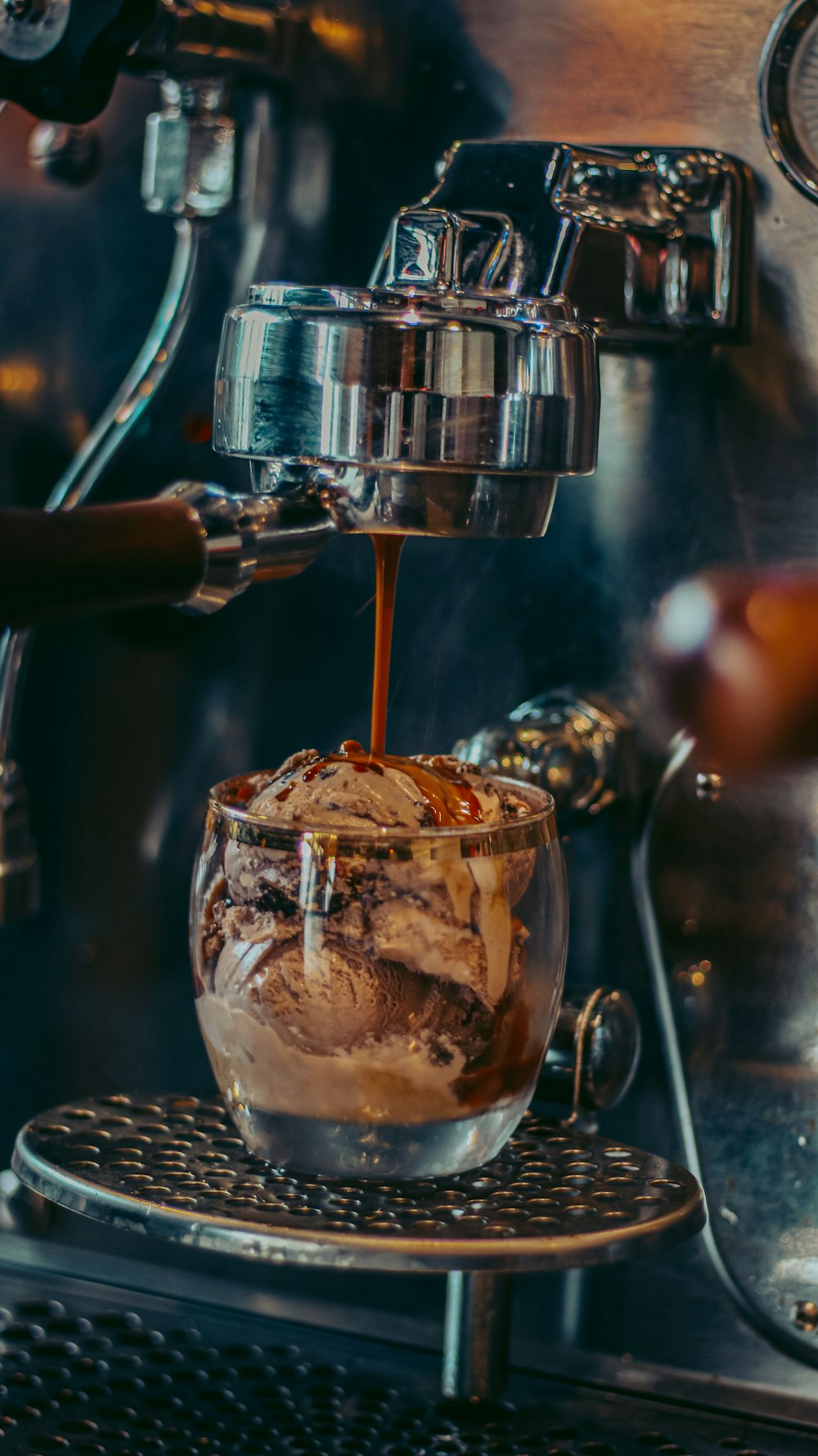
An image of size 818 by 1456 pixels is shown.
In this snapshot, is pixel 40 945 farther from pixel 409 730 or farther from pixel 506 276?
pixel 506 276

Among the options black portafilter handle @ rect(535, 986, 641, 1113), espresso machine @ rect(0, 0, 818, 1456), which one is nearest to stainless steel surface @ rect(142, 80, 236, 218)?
espresso machine @ rect(0, 0, 818, 1456)

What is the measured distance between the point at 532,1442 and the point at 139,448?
1.06 feet

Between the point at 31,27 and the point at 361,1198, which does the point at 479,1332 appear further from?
the point at 31,27

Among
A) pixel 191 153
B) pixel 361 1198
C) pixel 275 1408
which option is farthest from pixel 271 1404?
pixel 191 153

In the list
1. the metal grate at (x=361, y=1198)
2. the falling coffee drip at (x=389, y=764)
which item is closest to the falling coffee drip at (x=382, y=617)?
the falling coffee drip at (x=389, y=764)

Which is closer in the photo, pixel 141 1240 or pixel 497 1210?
pixel 497 1210

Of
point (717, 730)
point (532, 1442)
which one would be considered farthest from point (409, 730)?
point (532, 1442)

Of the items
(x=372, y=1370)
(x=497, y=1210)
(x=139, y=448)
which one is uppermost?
(x=139, y=448)

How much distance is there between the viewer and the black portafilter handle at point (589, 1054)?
0.47 metres

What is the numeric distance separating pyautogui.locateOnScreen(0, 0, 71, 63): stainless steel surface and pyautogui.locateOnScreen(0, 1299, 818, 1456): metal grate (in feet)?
1.20

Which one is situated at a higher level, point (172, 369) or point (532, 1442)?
point (172, 369)

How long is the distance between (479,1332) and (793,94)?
13.9 inches

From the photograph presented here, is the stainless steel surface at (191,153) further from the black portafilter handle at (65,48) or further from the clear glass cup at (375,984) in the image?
the clear glass cup at (375,984)

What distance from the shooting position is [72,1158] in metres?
0.42
